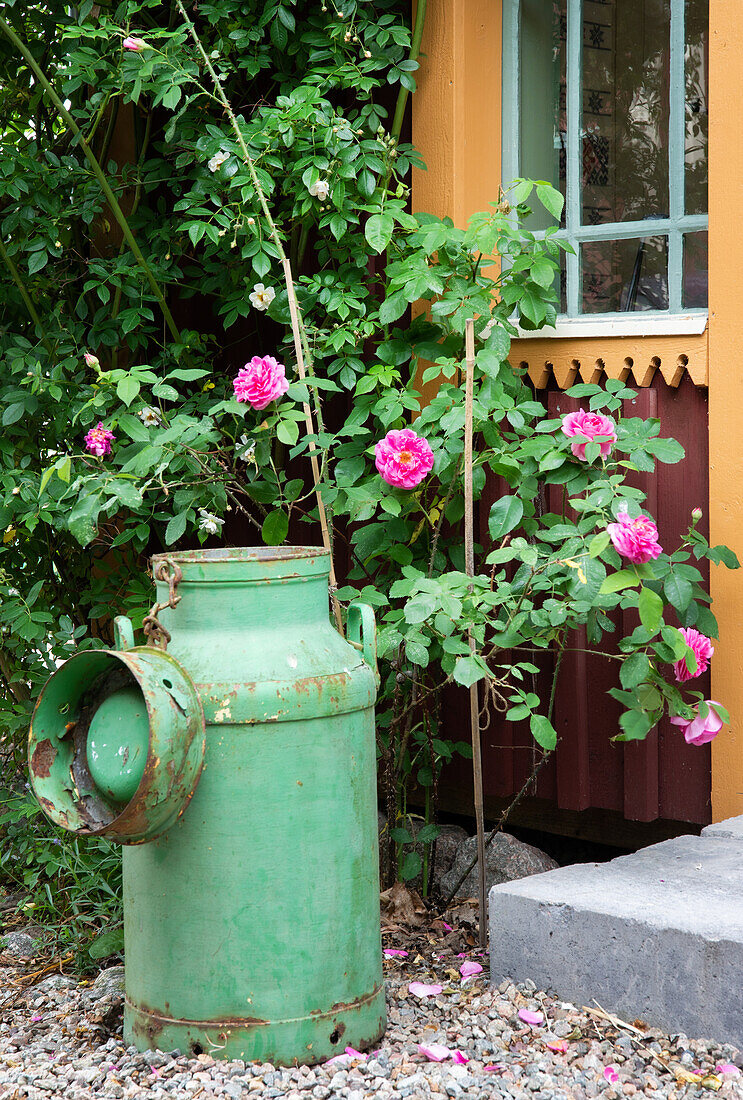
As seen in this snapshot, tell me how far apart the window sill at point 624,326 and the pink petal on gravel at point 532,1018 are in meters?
1.90

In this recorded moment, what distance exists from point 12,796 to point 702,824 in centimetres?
233

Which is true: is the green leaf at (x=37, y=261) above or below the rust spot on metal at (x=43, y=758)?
above

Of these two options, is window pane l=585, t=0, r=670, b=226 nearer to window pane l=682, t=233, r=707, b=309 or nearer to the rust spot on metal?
window pane l=682, t=233, r=707, b=309

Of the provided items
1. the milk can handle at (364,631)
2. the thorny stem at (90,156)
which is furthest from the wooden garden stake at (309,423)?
the thorny stem at (90,156)

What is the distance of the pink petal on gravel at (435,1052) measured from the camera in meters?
2.53

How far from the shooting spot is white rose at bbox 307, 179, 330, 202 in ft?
11.4

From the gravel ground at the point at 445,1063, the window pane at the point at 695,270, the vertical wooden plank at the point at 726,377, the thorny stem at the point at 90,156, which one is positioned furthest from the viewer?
the thorny stem at the point at 90,156

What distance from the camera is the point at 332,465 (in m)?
3.93

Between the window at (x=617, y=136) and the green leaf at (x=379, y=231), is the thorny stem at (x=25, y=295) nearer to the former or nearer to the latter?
the green leaf at (x=379, y=231)

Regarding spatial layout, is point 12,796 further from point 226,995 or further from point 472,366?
point 472,366

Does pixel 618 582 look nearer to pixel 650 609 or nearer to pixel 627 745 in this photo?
pixel 650 609

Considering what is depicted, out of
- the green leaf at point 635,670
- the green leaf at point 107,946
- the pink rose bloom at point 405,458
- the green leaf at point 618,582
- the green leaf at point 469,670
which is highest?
the pink rose bloom at point 405,458

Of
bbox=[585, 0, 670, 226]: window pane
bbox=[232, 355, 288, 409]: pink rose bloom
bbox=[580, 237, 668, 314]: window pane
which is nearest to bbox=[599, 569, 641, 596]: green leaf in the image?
bbox=[232, 355, 288, 409]: pink rose bloom

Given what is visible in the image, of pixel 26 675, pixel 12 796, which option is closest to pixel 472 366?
pixel 26 675
